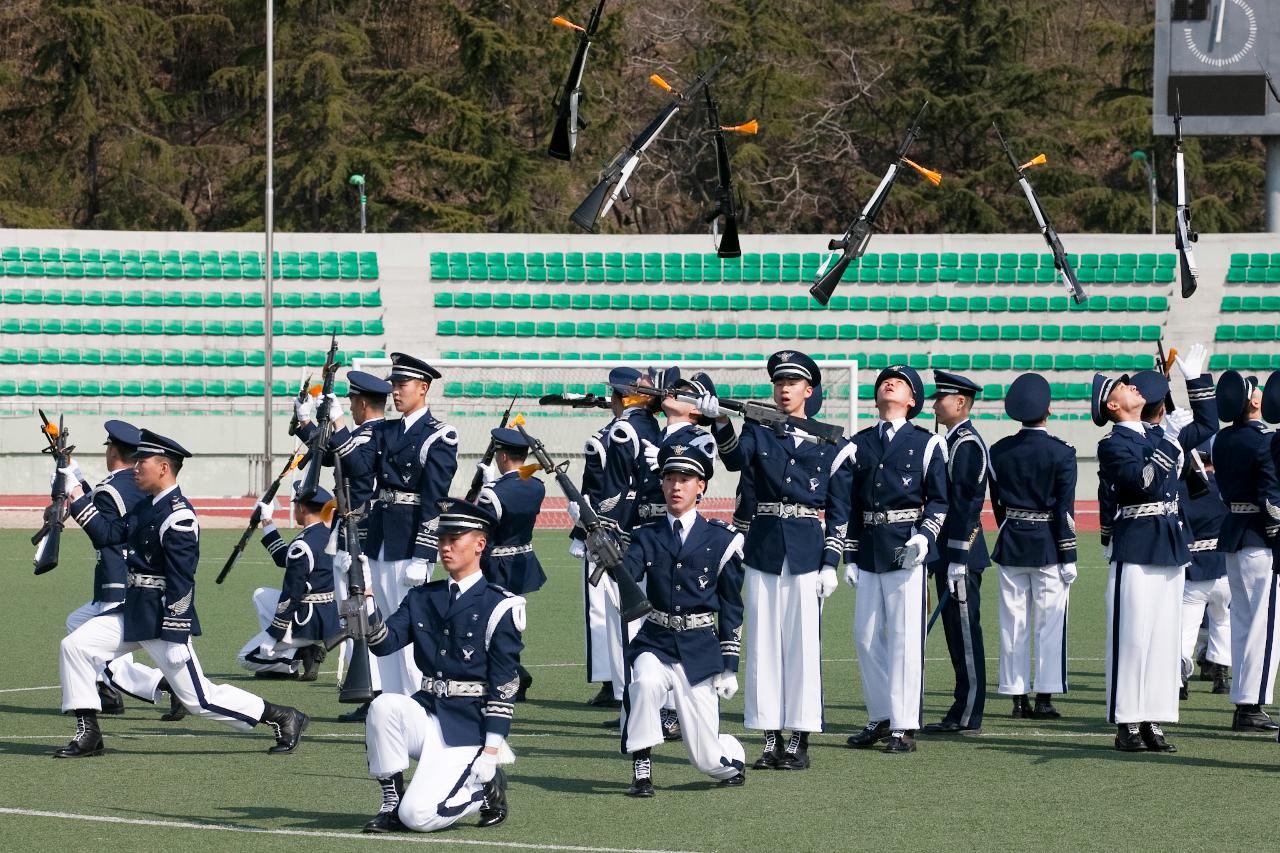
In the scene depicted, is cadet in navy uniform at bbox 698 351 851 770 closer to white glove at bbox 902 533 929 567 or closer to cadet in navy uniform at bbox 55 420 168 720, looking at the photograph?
white glove at bbox 902 533 929 567

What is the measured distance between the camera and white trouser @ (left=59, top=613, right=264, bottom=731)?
9.23 meters

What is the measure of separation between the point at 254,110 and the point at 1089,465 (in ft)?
74.7

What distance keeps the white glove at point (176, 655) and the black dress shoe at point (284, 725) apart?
497 mm

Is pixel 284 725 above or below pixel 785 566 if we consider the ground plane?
below

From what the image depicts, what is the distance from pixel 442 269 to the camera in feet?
97.5

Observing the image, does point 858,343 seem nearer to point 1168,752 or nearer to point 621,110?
point 621,110

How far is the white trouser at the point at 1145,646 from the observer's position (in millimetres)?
9906

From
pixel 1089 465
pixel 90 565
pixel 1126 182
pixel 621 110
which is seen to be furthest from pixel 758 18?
pixel 90 565

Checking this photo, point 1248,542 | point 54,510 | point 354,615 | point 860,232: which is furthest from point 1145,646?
point 54,510

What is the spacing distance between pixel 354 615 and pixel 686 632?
159cm

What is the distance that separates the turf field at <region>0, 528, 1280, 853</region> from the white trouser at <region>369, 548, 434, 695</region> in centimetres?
39

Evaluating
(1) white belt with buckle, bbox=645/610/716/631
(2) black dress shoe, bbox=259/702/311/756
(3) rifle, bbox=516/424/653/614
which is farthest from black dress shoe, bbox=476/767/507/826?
(2) black dress shoe, bbox=259/702/311/756

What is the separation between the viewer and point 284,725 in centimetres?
959

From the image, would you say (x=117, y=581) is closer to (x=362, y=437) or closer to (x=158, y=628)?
(x=158, y=628)
